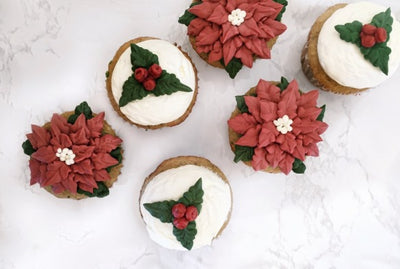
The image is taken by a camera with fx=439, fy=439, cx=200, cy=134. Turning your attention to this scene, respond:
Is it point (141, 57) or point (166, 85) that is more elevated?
point (141, 57)

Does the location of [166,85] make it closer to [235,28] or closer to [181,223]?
[235,28]

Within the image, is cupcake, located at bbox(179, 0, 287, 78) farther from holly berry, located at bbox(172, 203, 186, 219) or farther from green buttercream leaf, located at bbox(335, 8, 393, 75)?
holly berry, located at bbox(172, 203, 186, 219)

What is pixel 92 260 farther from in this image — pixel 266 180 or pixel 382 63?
pixel 382 63

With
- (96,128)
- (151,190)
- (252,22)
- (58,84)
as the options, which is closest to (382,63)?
(252,22)

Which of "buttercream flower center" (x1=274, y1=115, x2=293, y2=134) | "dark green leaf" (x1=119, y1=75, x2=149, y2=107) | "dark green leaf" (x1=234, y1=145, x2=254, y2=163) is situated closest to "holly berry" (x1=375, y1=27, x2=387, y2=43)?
"buttercream flower center" (x1=274, y1=115, x2=293, y2=134)

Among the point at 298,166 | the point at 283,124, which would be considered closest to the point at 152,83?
the point at 283,124

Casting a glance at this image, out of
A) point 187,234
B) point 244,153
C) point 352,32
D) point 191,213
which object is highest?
point 352,32
